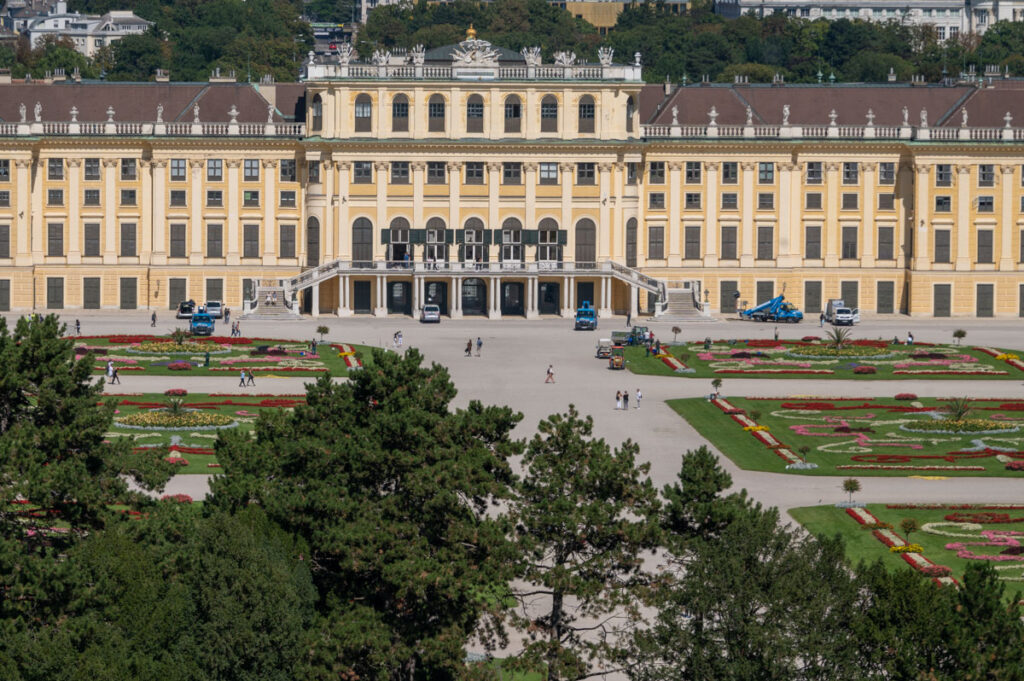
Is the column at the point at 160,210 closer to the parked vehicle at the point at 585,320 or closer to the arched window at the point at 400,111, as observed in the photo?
the arched window at the point at 400,111

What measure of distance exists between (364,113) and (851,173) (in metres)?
30.8

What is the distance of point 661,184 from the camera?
5950 inches

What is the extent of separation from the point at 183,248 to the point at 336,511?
3678 inches

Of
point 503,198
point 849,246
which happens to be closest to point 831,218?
point 849,246

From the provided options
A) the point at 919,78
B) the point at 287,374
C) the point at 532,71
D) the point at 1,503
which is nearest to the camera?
the point at 1,503

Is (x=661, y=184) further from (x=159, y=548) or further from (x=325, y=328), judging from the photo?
(x=159, y=548)

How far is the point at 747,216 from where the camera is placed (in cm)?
15112

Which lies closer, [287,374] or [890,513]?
[890,513]

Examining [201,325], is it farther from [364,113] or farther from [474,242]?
[474,242]

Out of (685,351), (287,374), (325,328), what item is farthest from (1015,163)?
(287,374)

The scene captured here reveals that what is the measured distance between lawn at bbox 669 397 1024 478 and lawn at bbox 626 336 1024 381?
986cm

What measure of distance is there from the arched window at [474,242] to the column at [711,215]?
14063 mm

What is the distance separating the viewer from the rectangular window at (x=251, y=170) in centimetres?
14988

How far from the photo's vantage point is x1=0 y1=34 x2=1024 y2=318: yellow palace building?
14838 centimetres
